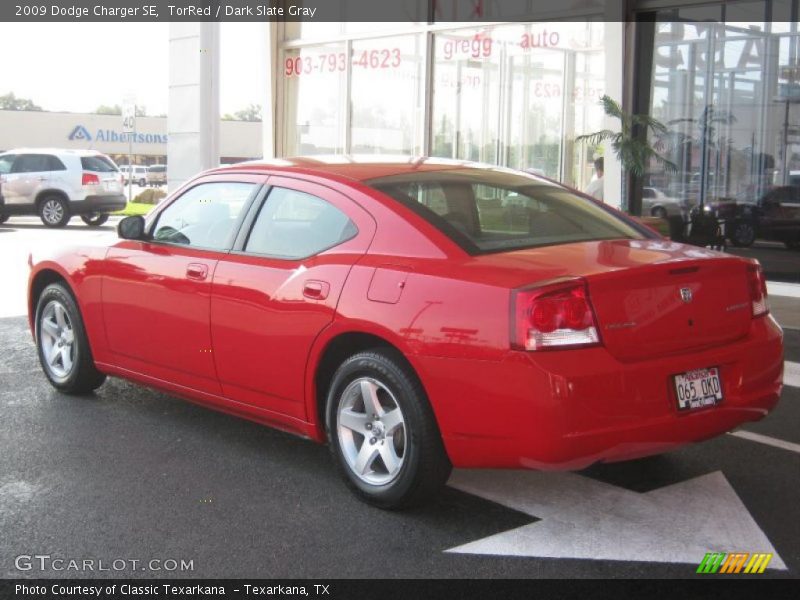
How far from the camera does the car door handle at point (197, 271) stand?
17.7 ft

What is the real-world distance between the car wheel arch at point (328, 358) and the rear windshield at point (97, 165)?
21485 millimetres

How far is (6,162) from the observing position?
25.6 meters

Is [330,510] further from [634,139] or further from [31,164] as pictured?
[31,164]

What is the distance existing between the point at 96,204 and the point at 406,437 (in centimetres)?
2197

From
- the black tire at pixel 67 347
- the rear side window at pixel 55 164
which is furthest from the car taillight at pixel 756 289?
the rear side window at pixel 55 164

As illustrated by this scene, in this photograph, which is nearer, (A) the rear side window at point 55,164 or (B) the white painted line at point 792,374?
(B) the white painted line at point 792,374

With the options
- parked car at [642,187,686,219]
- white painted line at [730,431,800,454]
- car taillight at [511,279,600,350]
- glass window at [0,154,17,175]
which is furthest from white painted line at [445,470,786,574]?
glass window at [0,154,17,175]

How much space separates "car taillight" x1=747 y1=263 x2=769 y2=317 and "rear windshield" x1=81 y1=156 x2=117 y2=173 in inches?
876

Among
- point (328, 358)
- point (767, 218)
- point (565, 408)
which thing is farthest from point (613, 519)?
point (767, 218)

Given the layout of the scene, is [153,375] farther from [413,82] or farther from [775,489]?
[413,82]

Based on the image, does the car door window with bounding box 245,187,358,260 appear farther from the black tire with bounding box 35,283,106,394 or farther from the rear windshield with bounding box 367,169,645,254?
the black tire with bounding box 35,283,106,394

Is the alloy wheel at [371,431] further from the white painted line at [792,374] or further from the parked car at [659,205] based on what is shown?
the parked car at [659,205]

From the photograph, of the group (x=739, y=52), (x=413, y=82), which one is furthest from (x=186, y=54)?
(x=739, y=52)

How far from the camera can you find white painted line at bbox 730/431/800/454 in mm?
5566
